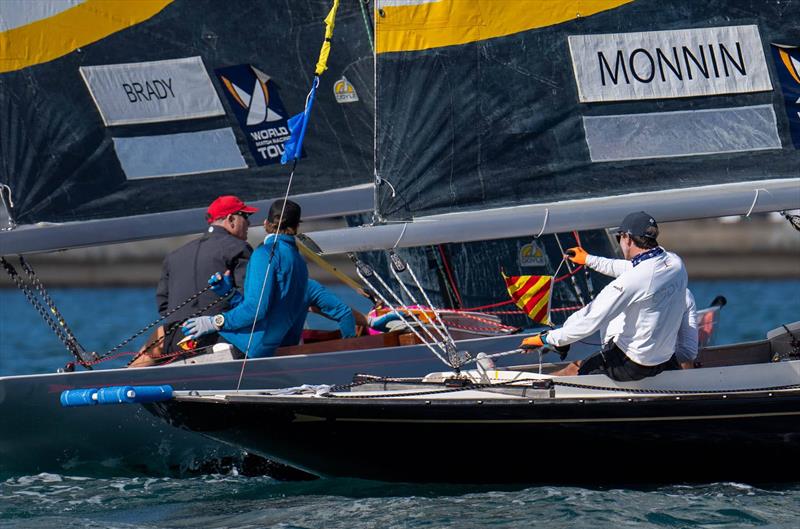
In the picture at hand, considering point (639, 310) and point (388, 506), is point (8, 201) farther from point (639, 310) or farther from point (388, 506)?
point (639, 310)

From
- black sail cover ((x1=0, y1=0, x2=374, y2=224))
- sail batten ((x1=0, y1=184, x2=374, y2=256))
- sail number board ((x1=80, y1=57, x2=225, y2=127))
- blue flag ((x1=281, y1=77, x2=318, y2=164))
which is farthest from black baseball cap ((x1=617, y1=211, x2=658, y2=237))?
sail number board ((x1=80, y1=57, x2=225, y2=127))

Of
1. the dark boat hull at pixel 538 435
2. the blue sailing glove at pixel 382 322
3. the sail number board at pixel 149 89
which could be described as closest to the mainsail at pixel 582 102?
the dark boat hull at pixel 538 435

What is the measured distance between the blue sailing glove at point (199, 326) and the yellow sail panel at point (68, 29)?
3035 millimetres

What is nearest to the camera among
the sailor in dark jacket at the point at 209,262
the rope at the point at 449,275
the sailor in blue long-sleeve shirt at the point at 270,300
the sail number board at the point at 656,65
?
the sailor in blue long-sleeve shirt at the point at 270,300

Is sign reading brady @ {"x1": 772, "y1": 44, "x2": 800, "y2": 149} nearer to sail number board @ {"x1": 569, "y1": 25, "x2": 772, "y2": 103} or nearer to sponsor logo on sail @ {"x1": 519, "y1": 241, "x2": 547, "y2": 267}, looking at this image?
sail number board @ {"x1": 569, "y1": 25, "x2": 772, "y2": 103}

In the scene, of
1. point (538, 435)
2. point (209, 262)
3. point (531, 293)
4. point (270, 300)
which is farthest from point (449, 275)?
point (538, 435)

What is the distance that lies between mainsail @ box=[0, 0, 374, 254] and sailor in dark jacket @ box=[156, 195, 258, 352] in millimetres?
1483

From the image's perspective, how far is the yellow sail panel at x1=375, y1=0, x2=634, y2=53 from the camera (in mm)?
8578

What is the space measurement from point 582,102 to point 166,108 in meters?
3.75

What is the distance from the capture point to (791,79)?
891 centimetres

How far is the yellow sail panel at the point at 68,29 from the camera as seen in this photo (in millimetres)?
10641

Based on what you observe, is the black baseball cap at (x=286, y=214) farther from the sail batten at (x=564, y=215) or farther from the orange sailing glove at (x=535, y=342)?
the orange sailing glove at (x=535, y=342)

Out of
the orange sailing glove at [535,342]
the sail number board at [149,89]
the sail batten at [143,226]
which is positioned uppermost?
the sail number board at [149,89]

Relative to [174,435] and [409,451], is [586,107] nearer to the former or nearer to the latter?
[409,451]
